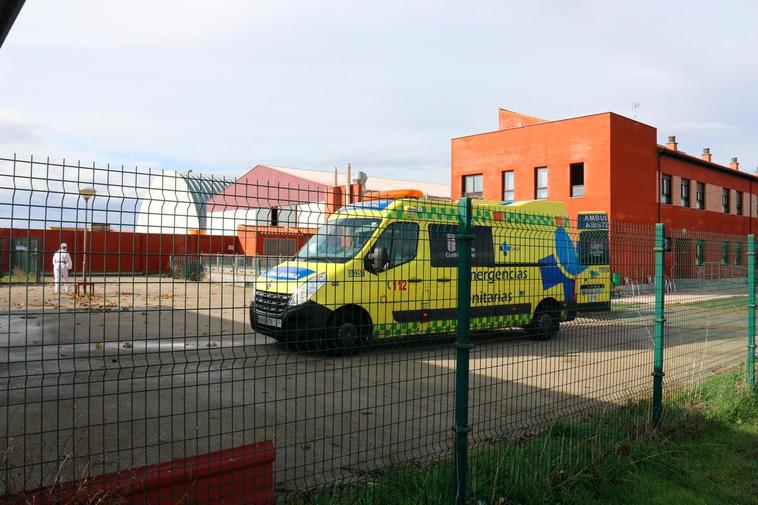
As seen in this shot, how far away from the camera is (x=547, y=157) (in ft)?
96.8

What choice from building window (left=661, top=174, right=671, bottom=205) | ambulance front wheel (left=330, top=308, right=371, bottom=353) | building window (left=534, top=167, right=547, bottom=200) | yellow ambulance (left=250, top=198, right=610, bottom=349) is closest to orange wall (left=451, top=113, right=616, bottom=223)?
building window (left=534, top=167, right=547, bottom=200)

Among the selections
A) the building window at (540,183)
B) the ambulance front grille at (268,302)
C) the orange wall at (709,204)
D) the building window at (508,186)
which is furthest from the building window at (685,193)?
the ambulance front grille at (268,302)

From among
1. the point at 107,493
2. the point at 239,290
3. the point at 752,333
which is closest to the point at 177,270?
the point at 239,290

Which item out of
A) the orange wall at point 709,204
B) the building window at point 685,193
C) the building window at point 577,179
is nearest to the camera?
the building window at point 577,179

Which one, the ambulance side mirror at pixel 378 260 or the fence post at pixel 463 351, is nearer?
the fence post at pixel 463 351

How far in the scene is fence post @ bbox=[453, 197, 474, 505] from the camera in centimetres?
367

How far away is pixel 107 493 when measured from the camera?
2.93 meters

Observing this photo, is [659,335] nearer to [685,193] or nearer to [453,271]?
[453,271]

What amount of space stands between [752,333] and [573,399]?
7.89ft

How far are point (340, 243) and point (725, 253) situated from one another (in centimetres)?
562

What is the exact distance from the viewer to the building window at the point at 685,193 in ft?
110

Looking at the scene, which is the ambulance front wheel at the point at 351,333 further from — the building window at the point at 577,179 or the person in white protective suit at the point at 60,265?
the building window at the point at 577,179

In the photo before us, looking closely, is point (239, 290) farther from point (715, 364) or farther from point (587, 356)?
point (715, 364)

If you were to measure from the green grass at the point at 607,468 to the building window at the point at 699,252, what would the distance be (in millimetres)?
2389
